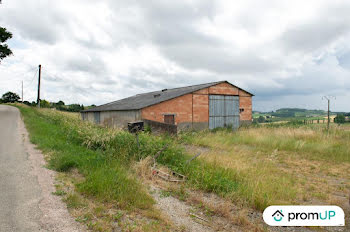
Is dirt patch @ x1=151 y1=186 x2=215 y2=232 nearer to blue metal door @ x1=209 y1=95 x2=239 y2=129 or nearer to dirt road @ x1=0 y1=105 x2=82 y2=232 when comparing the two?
dirt road @ x1=0 y1=105 x2=82 y2=232

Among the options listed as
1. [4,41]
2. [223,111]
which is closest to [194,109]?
[223,111]

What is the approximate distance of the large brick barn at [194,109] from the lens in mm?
18250

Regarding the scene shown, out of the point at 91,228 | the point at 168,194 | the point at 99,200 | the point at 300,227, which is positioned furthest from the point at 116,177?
the point at 300,227

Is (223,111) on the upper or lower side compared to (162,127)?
upper

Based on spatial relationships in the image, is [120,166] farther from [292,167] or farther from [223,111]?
[223,111]

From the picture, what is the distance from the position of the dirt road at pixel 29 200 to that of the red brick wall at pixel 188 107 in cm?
1150

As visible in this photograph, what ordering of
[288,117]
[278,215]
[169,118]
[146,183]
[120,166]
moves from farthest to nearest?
1. [288,117]
2. [169,118]
3. [120,166]
4. [146,183]
5. [278,215]

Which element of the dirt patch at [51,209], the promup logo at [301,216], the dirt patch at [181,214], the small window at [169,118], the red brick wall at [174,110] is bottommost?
the promup logo at [301,216]

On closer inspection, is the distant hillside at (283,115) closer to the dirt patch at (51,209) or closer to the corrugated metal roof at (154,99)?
the corrugated metal roof at (154,99)

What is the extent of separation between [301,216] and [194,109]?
52.8 ft

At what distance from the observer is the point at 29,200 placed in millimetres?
4055

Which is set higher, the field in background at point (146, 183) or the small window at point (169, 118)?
the small window at point (169, 118)

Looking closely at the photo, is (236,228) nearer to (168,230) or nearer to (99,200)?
(168,230)

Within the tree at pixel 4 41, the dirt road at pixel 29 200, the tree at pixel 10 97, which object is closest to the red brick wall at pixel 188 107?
the dirt road at pixel 29 200
